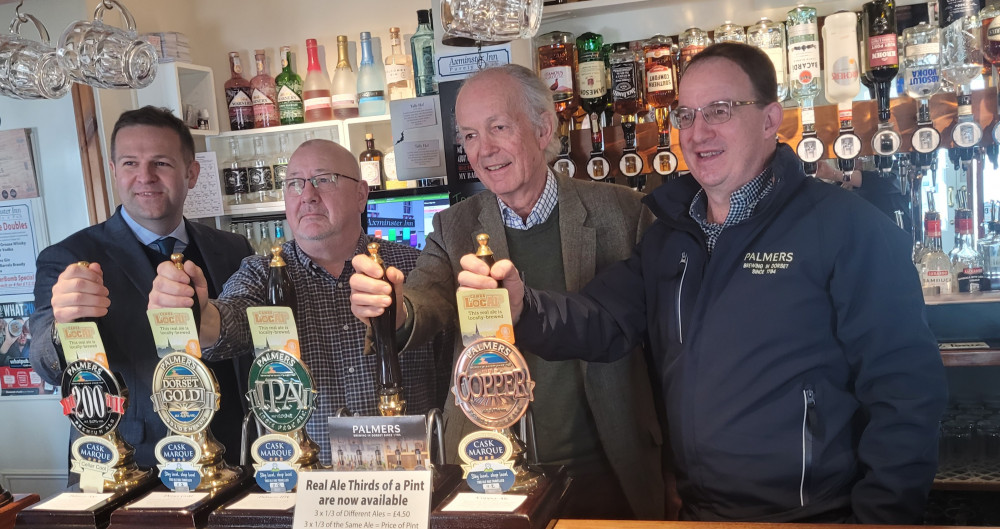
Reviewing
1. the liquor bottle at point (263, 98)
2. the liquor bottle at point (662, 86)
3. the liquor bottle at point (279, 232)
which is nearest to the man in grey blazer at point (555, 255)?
the liquor bottle at point (662, 86)

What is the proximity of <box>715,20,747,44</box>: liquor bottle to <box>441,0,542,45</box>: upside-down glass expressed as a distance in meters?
1.58

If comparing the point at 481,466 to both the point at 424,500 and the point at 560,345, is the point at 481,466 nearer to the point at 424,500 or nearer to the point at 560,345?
the point at 424,500

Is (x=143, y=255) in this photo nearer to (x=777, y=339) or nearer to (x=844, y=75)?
(x=777, y=339)

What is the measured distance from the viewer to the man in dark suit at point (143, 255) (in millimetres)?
2068

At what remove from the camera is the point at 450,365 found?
2047 millimetres

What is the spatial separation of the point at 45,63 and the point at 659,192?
4.62ft

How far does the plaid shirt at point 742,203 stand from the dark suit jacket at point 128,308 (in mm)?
1126

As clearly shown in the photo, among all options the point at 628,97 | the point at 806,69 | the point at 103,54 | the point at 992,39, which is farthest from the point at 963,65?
the point at 103,54

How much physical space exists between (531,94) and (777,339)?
84cm

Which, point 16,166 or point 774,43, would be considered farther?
point 16,166

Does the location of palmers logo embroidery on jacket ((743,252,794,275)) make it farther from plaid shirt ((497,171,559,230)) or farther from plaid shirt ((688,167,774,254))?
plaid shirt ((497,171,559,230))

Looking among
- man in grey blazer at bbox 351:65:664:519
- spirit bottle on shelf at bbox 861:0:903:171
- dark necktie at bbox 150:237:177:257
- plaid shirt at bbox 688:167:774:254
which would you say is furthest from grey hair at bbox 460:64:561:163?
spirit bottle on shelf at bbox 861:0:903:171

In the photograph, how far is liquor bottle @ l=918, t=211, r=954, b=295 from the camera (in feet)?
9.21

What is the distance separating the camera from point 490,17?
4.91 ft
